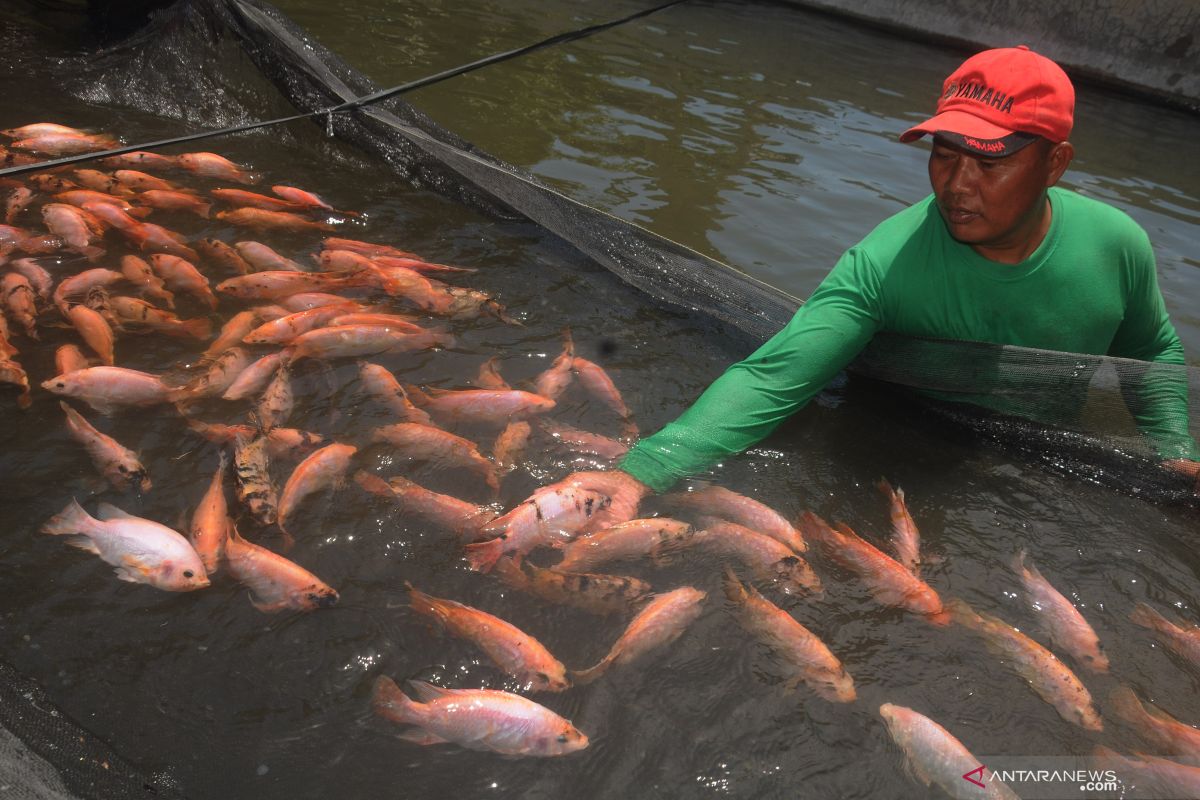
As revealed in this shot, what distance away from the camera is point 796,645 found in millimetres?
3043

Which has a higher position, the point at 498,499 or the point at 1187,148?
the point at 1187,148

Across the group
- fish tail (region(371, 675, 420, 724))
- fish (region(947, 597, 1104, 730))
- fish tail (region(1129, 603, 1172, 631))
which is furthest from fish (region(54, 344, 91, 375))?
fish tail (region(1129, 603, 1172, 631))

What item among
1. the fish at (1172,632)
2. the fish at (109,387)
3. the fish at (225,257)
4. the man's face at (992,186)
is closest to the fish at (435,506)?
the fish at (109,387)

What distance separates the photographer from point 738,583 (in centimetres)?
332

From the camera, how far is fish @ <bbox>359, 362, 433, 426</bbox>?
4133mm

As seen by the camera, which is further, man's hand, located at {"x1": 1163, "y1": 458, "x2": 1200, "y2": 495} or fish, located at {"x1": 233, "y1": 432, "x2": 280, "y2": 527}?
man's hand, located at {"x1": 1163, "y1": 458, "x2": 1200, "y2": 495}

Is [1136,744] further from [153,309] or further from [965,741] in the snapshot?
[153,309]

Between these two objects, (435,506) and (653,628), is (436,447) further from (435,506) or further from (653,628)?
(653,628)

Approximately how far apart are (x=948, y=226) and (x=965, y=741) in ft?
6.40

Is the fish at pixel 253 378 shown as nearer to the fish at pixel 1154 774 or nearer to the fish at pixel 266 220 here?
the fish at pixel 266 220

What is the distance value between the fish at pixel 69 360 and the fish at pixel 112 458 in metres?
0.50

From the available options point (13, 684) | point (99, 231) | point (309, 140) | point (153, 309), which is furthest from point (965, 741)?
point (309, 140)

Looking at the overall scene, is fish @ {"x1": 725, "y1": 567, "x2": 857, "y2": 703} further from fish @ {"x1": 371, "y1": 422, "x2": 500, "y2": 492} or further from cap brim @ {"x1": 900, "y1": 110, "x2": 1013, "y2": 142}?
cap brim @ {"x1": 900, "y1": 110, "x2": 1013, "y2": 142}

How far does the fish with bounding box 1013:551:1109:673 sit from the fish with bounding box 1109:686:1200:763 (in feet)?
0.46
